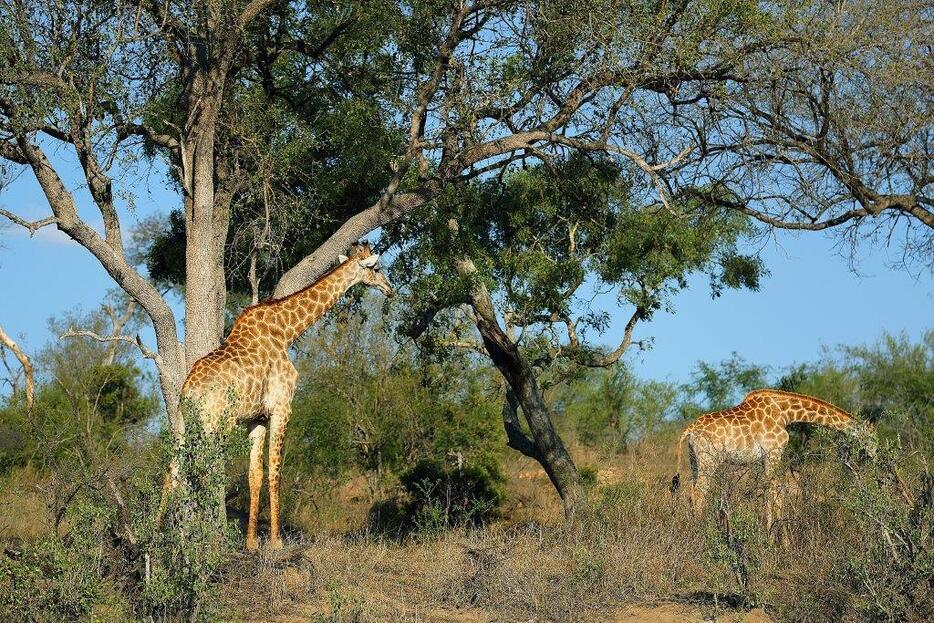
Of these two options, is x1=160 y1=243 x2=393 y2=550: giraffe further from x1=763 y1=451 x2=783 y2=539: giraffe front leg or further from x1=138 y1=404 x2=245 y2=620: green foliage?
x1=763 y1=451 x2=783 y2=539: giraffe front leg

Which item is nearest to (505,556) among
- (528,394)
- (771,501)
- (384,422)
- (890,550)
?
(771,501)

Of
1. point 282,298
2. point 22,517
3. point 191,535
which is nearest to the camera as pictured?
point 191,535

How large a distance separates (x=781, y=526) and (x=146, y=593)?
252 inches

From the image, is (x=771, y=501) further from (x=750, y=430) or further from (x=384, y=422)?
(x=384, y=422)

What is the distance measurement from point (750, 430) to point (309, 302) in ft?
18.6

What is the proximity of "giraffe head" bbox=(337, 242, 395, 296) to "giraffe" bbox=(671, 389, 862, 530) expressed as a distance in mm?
3972

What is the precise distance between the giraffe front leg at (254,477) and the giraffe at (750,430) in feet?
15.5

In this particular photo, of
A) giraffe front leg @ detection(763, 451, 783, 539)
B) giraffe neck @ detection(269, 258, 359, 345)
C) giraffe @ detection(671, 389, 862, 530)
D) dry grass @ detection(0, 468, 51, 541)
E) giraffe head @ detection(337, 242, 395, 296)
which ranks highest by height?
giraffe head @ detection(337, 242, 395, 296)

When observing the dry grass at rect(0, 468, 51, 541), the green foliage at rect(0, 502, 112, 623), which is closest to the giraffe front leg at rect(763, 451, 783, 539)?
the green foliage at rect(0, 502, 112, 623)

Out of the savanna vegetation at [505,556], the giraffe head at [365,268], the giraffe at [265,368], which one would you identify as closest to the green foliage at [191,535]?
the savanna vegetation at [505,556]

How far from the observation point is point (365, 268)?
1325 centimetres

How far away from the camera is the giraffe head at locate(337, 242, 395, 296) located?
43.2ft

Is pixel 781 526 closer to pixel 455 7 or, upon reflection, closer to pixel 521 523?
pixel 455 7

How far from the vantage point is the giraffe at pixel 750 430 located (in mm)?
13953
